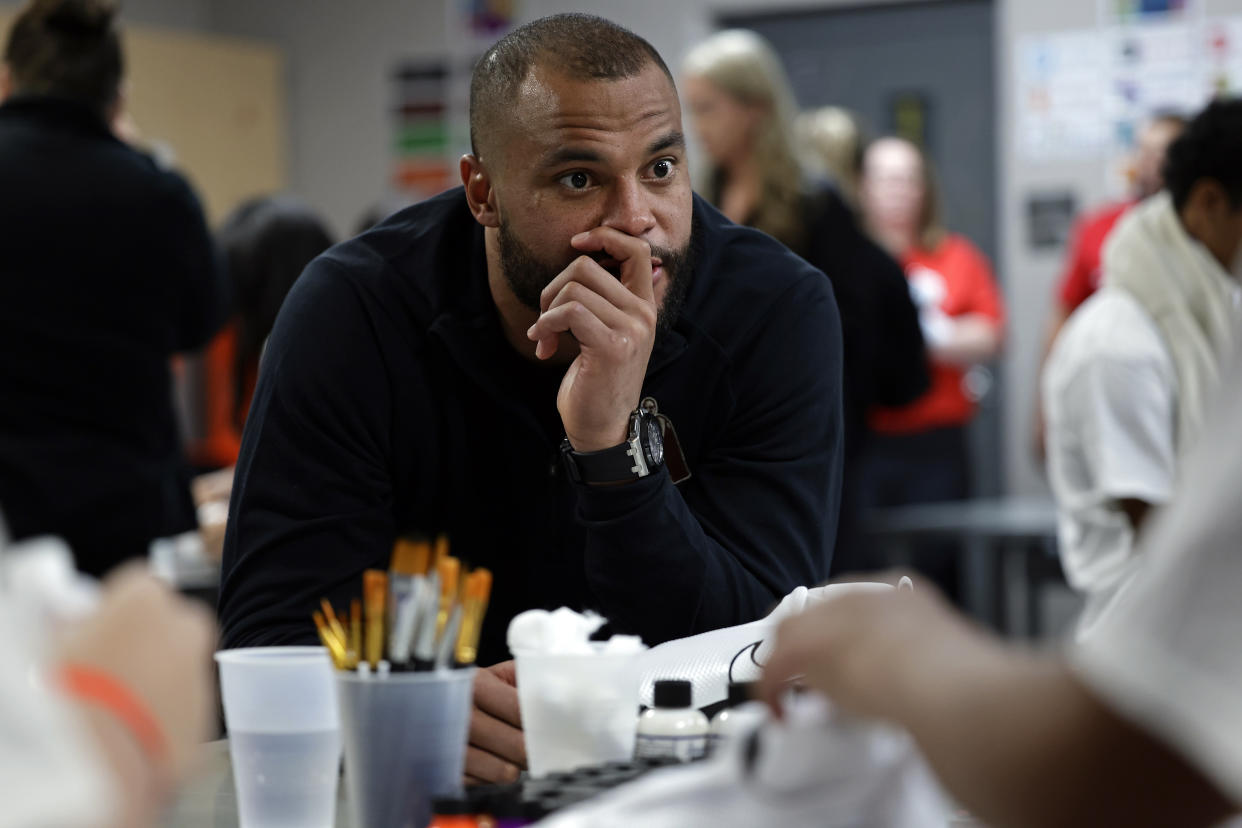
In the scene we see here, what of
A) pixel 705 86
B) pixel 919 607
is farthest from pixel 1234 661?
pixel 705 86

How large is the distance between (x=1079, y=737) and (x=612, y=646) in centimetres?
45

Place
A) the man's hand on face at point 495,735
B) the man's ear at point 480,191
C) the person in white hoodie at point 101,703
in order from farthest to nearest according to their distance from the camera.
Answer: the man's ear at point 480,191, the man's hand on face at point 495,735, the person in white hoodie at point 101,703

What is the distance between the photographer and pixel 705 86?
3.32m

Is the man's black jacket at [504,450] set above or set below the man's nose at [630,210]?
below

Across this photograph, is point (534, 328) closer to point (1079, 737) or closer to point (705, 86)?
point (1079, 737)

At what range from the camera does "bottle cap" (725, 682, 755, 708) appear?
995 mm

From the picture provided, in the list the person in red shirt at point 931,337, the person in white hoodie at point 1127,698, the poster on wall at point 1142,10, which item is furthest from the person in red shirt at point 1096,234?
the person in white hoodie at point 1127,698

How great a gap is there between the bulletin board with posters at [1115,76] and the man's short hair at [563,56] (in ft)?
13.1

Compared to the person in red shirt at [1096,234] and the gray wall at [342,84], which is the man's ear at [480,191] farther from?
the gray wall at [342,84]

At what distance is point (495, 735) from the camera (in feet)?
3.58

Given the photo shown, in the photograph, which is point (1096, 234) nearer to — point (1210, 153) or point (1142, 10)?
point (1142, 10)

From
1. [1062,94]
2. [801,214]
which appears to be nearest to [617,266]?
[801,214]

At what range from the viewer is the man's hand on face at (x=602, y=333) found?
4.81 ft

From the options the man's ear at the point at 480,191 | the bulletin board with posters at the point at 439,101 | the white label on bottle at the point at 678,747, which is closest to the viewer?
the white label on bottle at the point at 678,747
